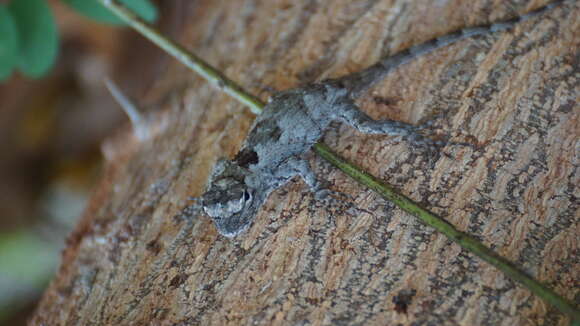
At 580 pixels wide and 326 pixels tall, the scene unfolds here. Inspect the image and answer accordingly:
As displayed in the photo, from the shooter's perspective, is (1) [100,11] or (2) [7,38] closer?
(2) [7,38]

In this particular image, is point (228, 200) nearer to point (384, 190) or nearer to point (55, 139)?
point (384, 190)

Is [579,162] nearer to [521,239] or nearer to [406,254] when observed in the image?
[521,239]

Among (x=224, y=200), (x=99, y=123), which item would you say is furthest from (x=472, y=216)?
(x=99, y=123)

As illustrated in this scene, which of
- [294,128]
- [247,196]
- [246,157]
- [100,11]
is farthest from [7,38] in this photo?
[294,128]

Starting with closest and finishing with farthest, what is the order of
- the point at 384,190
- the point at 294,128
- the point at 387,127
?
the point at 384,190, the point at 387,127, the point at 294,128

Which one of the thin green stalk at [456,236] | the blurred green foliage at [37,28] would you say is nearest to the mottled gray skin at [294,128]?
the thin green stalk at [456,236]

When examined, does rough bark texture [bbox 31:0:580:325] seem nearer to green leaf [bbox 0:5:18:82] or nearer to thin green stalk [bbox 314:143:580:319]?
thin green stalk [bbox 314:143:580:319]
